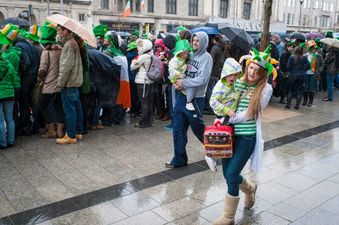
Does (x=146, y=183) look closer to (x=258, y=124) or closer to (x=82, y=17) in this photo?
(x=258, y=124)

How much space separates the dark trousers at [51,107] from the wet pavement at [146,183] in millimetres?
442

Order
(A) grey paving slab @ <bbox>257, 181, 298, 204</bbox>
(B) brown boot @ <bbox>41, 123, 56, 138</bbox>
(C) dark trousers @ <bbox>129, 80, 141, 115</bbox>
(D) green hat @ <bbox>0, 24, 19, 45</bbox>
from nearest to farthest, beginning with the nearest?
(A) grey paving slab @ <bbox>257, 181, 298, 204</bbox> < (D) green hat @ <bbox>0, 24, 19, 45</bbox> < (B) brown boot @ <bbox>41, 123, 56, 138</bbox> < (C) dark trousers @ <bbox>129, 80, 141, 115</bbox>

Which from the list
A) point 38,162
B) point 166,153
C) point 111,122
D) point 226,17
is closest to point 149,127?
point 111,122

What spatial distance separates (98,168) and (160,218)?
1.71 metres

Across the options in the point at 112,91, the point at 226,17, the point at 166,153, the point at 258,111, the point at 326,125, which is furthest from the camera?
the point at 226,17

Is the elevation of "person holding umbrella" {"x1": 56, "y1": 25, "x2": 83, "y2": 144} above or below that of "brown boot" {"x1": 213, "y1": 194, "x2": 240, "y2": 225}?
above

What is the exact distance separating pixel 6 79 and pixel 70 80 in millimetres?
997

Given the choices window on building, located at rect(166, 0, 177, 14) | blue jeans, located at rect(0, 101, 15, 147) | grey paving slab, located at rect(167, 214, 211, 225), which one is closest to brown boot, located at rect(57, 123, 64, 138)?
blue jeans, located at rect(0, 101, 15, 147)

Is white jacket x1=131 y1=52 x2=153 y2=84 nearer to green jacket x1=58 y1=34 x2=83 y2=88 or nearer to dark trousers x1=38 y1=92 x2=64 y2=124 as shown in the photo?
green jacket x1=58 y1=34 x2=83 y2=88

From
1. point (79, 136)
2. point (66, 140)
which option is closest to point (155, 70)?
point (79, 136)

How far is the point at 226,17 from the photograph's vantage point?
5591cm

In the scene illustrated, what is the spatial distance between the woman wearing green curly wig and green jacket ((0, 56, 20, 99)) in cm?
393

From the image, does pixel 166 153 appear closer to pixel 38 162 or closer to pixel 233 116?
pixel 38 162

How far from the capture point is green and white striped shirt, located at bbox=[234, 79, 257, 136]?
3518 millimetres
